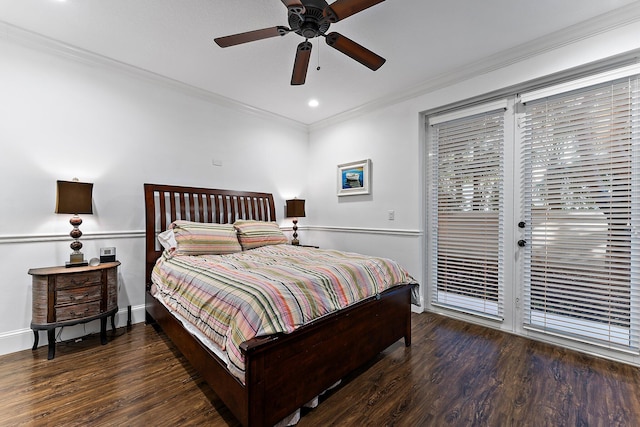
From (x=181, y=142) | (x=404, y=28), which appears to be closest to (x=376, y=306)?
(x=404, y=28)

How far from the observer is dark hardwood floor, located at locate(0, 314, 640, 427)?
5.39ft

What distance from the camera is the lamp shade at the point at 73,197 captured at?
245 centimetres

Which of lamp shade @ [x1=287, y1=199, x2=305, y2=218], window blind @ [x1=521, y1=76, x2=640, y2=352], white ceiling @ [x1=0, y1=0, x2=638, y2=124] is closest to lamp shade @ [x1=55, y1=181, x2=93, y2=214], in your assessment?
white ceiling @ [x1=0, y1=0, x2=638, y2=124]

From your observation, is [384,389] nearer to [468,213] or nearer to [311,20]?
[468,213]

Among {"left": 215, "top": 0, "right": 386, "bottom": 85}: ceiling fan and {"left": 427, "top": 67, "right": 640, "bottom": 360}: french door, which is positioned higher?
{"left": 215, "top": 0, "right": 386, "bottom": 85}: ceiling fan

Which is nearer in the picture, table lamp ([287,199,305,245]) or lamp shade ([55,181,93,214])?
lamp shade ([55,181,93,214])

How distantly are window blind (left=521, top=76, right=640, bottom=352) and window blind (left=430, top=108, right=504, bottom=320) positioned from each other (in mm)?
269

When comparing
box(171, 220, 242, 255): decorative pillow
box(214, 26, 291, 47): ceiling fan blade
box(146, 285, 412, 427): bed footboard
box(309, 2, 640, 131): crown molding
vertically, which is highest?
box(309, 2, 640, 131): crown molding

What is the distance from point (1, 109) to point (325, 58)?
2929 mm

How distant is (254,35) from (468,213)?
277 cm

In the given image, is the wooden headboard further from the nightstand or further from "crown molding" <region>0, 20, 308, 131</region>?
"crown molding" <region>0, 20, 308, 131</region>

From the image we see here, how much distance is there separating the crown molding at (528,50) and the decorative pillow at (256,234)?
2266mm

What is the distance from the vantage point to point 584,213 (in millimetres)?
2434

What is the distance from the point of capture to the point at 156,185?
321 centimetres
